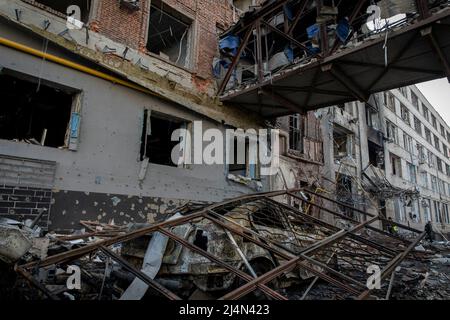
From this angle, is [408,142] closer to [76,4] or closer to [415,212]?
[415,212]

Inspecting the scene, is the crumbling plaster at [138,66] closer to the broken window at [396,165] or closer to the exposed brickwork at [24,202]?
the exposed brickwork at [24,202]

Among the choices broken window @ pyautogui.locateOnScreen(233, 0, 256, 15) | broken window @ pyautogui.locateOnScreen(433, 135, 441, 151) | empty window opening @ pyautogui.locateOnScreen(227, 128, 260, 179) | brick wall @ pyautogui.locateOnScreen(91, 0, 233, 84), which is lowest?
empty window opening @ pyautogui.locateOnScreen(227, 128, 260, 179)

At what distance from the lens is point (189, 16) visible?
10.6 m

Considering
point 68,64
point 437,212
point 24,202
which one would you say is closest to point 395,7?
point 68,64

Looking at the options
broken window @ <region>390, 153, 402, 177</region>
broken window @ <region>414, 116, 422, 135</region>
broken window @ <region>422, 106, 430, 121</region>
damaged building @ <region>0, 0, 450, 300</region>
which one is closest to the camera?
damaged building @ <region>0, 0, 450, 300</region>

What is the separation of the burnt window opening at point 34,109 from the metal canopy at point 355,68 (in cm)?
533

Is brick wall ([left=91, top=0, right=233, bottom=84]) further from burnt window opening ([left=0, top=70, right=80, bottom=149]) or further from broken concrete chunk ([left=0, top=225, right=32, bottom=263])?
broken concrete chunk ([left=0, top=225, right=32, bottom=263])

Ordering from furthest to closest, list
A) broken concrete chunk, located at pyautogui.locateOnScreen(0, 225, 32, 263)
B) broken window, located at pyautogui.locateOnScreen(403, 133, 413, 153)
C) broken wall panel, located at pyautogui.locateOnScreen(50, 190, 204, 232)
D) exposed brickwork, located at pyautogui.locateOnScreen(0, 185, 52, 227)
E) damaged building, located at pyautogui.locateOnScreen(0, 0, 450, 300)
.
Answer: broken window, located at pyautogui.locateOnScreen(403, 133, 413, 153)
broken wall panel, located at pyautogui.locateOnScreen(50, 190, 204, 232)
exposed brickwork, located at pyautogui.locateOnScreen(0, 185, 52, 227)
damaged building, located at pyautogui.locateOnScreen(0, 0, 450, 300)
broken concrete chunk, located at pyautogui.locateOnScreen(0, 225, 32, 263)

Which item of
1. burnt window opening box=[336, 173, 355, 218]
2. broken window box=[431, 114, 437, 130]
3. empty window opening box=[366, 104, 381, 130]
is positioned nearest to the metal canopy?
burnt window opening box=[336, 173, 355, 218]

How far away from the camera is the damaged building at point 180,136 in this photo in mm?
3363

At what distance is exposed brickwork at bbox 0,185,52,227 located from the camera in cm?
579

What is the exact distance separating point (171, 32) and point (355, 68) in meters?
7.21

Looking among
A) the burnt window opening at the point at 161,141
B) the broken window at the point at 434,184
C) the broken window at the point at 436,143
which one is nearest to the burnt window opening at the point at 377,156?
the broken window at the point at 434,184

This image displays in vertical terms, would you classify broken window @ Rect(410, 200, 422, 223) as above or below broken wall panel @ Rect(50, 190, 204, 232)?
above
